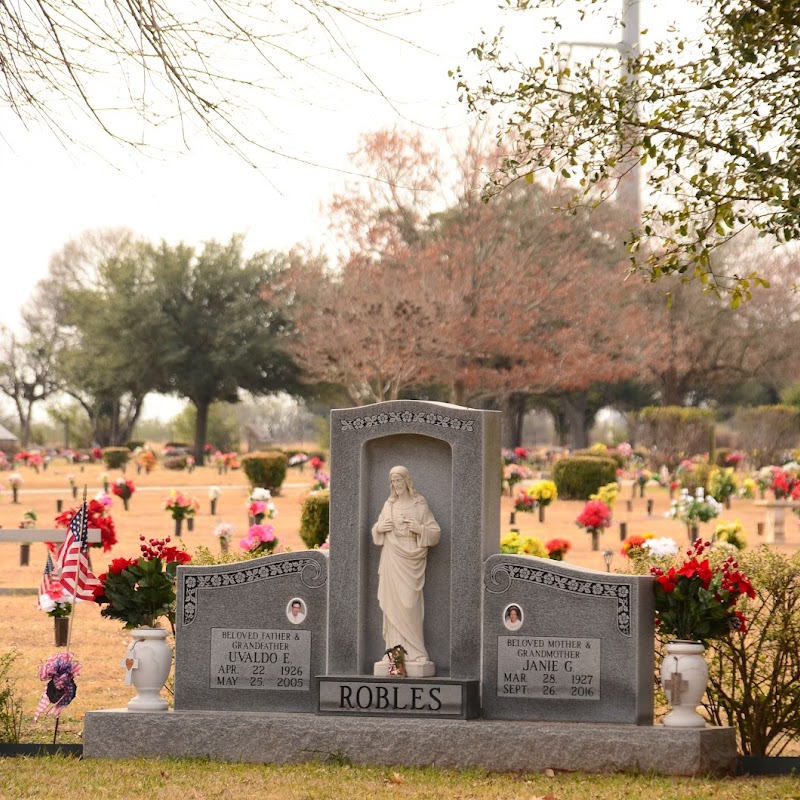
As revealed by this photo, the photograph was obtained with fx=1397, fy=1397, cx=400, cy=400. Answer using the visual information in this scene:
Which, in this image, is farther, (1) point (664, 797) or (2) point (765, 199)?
(2) point (765, 199)

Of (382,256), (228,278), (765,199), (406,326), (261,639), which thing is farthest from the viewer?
(228,278)

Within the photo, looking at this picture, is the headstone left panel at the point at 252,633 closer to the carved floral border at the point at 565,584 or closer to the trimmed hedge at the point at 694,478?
the carved floral border at the point at 565,584

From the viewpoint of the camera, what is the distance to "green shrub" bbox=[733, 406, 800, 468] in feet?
147

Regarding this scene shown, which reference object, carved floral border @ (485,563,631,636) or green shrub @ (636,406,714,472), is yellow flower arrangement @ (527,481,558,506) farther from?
carved floral border @ (485,563,631,636)

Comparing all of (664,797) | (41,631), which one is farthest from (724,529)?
(664,797)

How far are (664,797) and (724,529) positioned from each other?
11531 millimetres

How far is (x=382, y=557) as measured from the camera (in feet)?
29.8

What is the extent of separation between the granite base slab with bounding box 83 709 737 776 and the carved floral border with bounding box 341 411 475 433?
73.1 inches

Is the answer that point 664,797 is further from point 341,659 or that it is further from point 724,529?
point 724,529

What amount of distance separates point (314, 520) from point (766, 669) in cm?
1409

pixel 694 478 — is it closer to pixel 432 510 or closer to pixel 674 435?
pixel 674 435

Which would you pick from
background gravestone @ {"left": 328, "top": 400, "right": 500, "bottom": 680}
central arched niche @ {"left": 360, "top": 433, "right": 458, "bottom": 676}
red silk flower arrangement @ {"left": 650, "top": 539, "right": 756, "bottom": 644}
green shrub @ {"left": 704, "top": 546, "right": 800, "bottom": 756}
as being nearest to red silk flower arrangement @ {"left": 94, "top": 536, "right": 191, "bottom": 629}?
background gravestone @ {"left": 328, "top": 400, "right": 500, "bottom": 680}

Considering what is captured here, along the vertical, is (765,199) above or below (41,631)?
above

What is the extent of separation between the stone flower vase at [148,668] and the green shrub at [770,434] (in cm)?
3803
